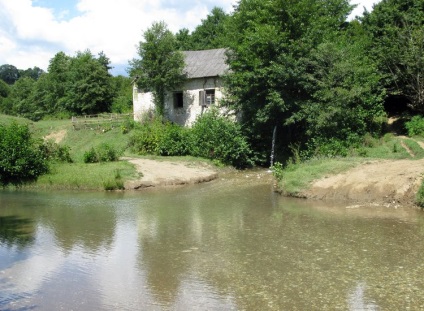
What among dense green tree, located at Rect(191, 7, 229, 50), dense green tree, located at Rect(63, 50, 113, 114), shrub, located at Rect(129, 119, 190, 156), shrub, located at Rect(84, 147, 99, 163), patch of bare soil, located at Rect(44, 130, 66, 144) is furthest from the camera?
dense green tree, located at Rect(191, 7, 229, 50)

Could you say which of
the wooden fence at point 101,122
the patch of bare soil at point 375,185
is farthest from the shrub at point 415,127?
the wooden fence at point 101,122

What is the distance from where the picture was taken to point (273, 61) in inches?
1140

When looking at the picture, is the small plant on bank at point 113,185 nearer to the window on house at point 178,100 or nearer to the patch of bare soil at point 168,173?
the patch of bare soil at point 168,173

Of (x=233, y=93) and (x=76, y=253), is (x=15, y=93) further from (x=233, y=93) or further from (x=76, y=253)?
(x=76, y=253)

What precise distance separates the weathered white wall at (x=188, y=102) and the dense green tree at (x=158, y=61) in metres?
1.28

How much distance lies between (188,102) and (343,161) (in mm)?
19030

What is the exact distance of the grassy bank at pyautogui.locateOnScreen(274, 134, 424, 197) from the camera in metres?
20.9

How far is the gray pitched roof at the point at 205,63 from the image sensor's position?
3672 centimetres

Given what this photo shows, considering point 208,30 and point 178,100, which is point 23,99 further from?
point 178,100

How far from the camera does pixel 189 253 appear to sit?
1291cm

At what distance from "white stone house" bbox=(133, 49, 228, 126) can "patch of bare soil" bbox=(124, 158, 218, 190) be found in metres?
7.95

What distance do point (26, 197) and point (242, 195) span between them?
10.4 meters

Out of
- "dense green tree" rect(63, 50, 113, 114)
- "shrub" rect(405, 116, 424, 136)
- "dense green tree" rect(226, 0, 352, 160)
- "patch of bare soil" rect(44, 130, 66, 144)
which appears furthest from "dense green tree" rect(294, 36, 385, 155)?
"dense green tree" rect(63, 50, 113, 114)

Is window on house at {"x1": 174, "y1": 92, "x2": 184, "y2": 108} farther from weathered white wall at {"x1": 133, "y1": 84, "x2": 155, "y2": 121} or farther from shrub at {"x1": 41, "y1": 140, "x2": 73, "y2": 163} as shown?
shrub at {"x1": 41, "y1": 140, "x2": 73, "y2": 163}
